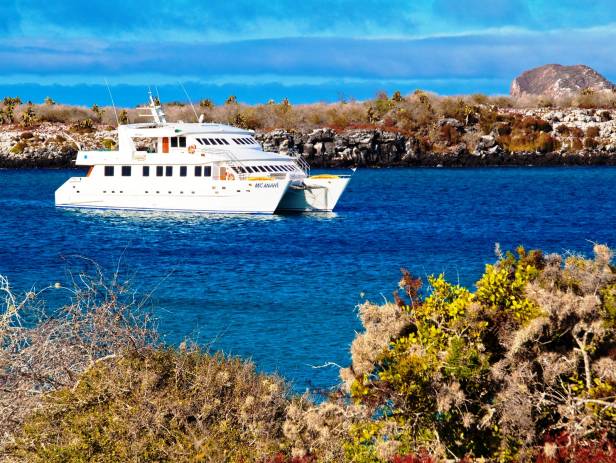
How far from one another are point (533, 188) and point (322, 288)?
137 feet

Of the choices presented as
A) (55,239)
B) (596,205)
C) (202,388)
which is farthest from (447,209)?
(202,388)

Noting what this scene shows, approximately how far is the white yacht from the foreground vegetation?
31.6m

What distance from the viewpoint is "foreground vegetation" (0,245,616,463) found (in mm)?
7852

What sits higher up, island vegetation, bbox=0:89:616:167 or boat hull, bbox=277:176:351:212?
island vegetation, bbox=0:89:616:167

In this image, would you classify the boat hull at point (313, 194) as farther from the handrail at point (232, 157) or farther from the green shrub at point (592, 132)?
the green shrub at point (592, 132)

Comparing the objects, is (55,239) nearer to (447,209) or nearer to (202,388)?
(447,209)

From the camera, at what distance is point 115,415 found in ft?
29.5

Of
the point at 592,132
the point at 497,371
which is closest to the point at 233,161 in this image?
the point at 497,371

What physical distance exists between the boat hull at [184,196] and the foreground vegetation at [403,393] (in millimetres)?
31645

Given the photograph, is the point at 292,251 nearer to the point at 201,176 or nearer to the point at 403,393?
the point at 201,176

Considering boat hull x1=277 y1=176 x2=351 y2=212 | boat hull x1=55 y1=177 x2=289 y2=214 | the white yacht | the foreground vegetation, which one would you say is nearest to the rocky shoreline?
boat hull x1=55 y1=177 x2=289 y2=214

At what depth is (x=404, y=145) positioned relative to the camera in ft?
294

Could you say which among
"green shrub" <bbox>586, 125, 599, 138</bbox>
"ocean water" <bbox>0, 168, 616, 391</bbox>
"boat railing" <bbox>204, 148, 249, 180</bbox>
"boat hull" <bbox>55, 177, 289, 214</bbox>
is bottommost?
"ocean water" <bbox>0, 168, 616, 391</bbox>

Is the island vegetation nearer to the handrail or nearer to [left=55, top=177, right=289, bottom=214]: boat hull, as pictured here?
[left=55, top=177, right=289, bottom=214]: boat hull
